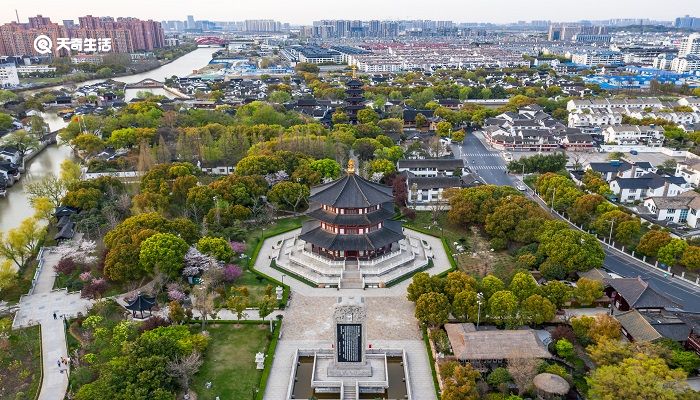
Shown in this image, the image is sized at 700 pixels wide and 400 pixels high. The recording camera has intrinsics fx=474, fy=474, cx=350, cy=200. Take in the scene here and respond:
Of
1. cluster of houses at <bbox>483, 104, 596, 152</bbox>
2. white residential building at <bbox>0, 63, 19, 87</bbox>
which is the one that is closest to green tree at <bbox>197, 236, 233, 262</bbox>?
cluster of houses at <bbox>483, 104, 596, 152</bbox>

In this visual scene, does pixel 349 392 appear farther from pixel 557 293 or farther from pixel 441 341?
pixel 557 293

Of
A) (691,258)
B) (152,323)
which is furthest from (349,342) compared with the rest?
(691,258)

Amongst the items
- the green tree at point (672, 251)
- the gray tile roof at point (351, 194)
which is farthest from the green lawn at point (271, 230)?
the green tree at point (672, 251)

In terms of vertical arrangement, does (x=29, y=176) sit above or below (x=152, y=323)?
below

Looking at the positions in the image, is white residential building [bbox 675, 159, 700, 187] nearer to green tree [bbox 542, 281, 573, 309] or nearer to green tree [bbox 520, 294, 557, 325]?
green tree [bbox 542, 281, 573, 309]

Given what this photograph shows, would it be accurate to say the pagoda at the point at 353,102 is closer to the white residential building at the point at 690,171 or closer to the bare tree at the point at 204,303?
the white residential building at the point at 690,171

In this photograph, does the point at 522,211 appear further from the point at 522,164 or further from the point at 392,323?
the point at 522,164
